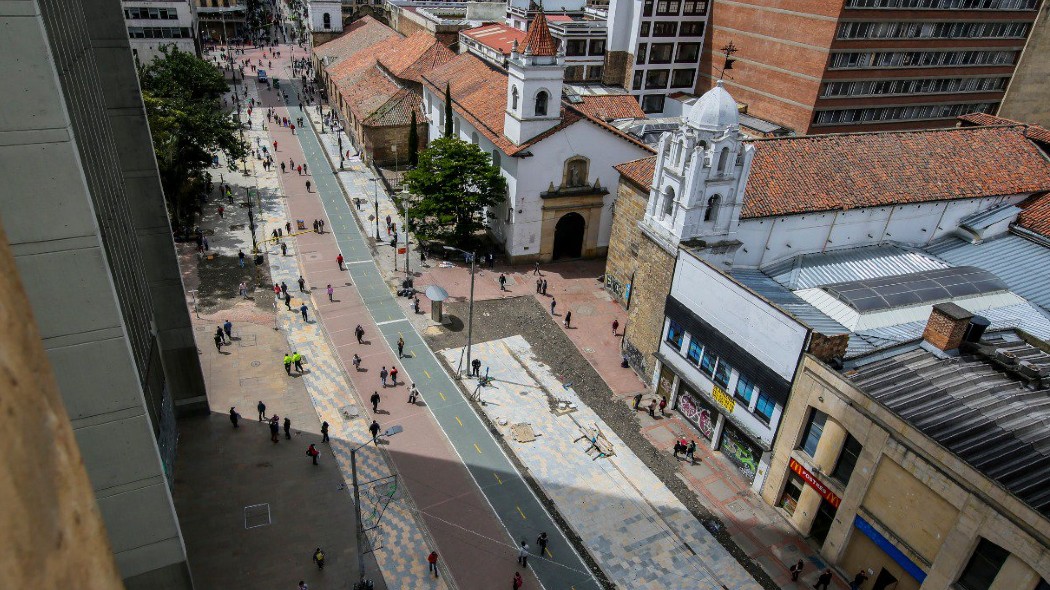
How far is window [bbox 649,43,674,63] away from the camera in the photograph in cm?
7569

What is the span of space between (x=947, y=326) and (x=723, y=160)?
43.9ft

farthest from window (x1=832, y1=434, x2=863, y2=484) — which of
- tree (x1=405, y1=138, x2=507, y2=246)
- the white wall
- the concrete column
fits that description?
tree (x1=405, y1=138, x2=507, y2=246)

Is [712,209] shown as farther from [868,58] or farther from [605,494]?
[868,58]

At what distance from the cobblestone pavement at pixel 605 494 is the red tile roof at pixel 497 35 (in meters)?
42.5

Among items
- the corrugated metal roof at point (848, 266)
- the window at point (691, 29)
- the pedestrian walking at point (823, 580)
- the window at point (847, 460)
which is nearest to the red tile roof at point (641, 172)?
the corrugated metal roof at point (848, 266)

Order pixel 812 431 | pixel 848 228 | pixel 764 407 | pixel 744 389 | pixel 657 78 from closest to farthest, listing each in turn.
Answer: pixel 812 431 < pixel 764 407 < pixel 744 389 < pixel 848 228 < pixel 657 78

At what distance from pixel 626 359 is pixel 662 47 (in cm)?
4707

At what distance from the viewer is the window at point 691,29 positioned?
75688 millimetres

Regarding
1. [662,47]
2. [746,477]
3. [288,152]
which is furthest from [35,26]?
[662,47]

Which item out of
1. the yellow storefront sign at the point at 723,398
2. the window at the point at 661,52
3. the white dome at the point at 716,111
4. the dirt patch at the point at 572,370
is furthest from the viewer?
the window at the point at 661,52

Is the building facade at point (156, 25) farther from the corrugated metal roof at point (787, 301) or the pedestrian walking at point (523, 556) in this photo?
the pedestrian walking at point (523, 556)

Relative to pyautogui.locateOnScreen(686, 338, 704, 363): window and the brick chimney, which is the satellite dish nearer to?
pyautogui.locateOnScreen(686, 338, 704, 363): window

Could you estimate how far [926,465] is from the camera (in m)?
25.2

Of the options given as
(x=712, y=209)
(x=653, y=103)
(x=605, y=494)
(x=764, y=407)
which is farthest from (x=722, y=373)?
(x=653, y=103)
